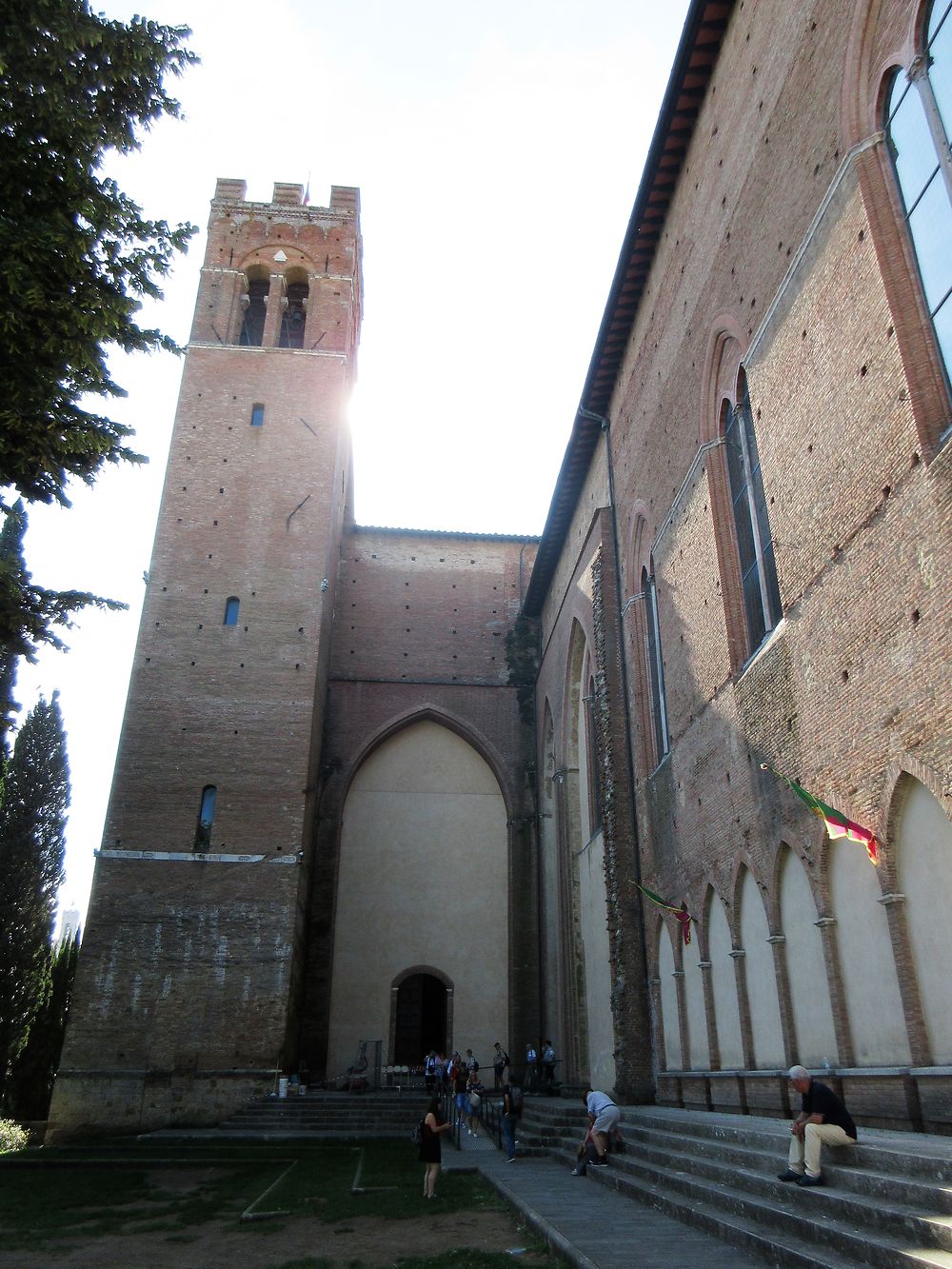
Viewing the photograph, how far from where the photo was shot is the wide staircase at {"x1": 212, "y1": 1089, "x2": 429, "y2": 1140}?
1577 centimetres

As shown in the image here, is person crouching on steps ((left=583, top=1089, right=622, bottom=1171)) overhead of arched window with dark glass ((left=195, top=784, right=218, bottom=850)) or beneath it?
beneath

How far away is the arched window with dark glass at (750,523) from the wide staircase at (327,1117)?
10748 mm

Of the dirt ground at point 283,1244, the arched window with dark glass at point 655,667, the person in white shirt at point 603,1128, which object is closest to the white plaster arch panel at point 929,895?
the dirt ground at point 283,1244

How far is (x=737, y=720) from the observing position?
10.4 metres

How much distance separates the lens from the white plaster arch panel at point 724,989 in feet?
34.0

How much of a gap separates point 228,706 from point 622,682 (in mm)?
8942

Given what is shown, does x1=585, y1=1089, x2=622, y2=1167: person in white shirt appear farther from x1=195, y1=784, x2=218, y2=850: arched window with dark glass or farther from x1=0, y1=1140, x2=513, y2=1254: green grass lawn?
x1=195, y1=784, x2=218, y2=850: arched window with dark glass

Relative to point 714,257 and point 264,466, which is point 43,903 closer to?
point 264,466

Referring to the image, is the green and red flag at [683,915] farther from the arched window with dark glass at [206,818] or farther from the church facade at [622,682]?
the arched window with dark glass at [206,818]

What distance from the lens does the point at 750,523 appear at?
10.8 m

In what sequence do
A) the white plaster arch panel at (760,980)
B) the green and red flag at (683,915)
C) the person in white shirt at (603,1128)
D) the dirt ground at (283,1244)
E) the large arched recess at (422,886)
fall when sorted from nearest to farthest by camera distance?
the dirt ground at (283,1244), the white plaster arch panel at (760,980), the person in white shirt at (603,1128), the green and red flag at (683,915), the large arched recess at (422,886)

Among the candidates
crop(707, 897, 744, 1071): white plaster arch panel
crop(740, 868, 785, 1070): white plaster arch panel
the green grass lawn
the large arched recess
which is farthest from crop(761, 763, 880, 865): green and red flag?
the large arched recess

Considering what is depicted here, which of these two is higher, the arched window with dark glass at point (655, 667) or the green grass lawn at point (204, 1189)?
the arched window with dark glass at point (655, 667)

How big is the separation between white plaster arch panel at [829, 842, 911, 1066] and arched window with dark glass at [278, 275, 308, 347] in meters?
21.8
